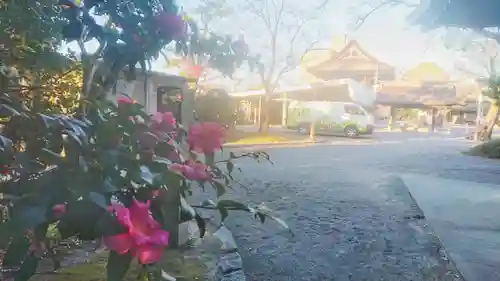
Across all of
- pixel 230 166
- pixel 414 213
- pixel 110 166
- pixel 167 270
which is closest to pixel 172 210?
pixel 110 166

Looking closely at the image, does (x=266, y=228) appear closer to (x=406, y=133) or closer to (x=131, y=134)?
(x=131, y=134)

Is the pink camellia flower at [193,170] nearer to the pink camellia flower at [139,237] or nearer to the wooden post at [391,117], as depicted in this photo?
the pink camellia flower at [139,237]

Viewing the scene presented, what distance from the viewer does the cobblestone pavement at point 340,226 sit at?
1880 mm

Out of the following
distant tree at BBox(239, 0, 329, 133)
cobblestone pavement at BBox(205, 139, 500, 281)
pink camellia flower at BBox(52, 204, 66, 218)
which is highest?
distant tree at BBox(239, 0, 329, 133)

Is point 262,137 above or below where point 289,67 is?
below

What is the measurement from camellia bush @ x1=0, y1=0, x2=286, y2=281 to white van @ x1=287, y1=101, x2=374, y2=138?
7738 millimetres

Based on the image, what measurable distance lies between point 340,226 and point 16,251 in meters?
2.34

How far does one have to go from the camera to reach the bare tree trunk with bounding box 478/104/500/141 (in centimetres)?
866

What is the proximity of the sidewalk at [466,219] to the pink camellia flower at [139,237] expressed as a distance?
5.17 ft

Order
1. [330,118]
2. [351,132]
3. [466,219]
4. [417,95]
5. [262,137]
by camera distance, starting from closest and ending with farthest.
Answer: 1. [466,219]
2. [262,137]
3. [330,118]
4. [351,132]
5. [417,95]

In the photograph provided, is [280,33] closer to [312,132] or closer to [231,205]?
[312,132]

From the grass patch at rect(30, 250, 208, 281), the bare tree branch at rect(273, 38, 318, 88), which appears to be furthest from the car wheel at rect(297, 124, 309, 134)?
the grass patch at rect(30, 250, 208, 281)

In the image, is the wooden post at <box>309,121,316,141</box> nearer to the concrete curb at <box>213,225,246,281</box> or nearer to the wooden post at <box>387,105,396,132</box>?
the wooden post at <box>387,105,396,132</box>

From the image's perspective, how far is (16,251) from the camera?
0.36 meters
